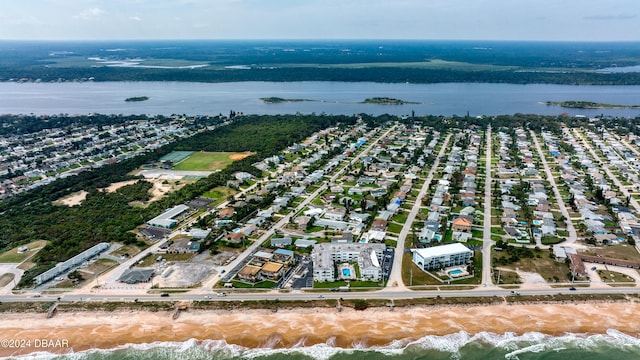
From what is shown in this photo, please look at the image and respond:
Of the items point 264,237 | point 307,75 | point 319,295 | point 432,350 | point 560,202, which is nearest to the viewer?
point 432,350

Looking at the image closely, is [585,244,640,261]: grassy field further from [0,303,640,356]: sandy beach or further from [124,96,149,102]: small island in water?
[124,96,149,102]: small island in water

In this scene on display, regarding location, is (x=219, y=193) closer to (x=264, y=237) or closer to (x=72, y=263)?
(x=264, y=237)

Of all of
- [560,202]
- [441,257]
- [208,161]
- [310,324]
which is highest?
[208,161]

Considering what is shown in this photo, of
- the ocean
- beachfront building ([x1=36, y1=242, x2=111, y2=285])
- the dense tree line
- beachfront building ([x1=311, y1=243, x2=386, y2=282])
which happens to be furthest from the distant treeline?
the ocean

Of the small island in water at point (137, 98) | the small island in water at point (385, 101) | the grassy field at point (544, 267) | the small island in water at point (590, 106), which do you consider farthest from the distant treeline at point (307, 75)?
the grassy field at point (544, 267)

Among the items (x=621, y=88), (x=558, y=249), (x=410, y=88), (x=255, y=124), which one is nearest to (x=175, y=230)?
(x=558, y=249)

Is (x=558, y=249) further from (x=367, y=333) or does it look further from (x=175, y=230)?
(x=175, y=230)

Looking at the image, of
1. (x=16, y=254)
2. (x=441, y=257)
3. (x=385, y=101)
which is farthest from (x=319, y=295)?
(x=385, y=101)
